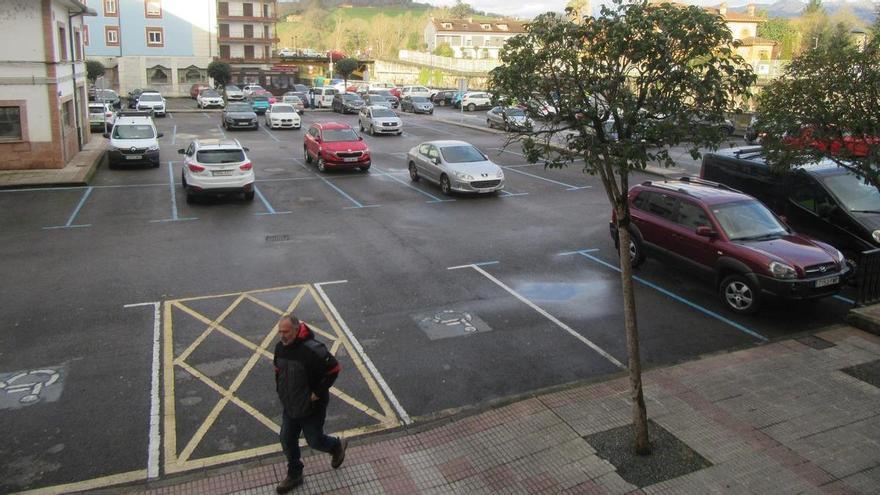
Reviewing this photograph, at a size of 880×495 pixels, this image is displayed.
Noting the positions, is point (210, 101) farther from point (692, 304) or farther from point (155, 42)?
point (692, 304)

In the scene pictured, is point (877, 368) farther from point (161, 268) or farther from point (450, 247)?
point (161, 268)

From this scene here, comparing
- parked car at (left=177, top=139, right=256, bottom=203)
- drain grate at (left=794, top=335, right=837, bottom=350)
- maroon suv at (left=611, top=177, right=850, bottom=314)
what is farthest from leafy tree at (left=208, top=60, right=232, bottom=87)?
drain grate at (left=794, top=335, right=837, bottom=350)

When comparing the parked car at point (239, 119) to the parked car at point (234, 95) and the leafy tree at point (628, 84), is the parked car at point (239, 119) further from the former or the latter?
the leafy tree at point (628, 84)

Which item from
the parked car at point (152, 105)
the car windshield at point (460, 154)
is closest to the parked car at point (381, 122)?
the car windshield at point (460, 154)

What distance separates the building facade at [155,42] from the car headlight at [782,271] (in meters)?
70.1

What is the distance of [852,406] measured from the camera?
768 centimetres

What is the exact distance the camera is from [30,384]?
8.02 meters

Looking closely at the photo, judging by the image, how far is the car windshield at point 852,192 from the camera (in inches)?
475

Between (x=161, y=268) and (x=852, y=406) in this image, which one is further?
(x=161, y=268)

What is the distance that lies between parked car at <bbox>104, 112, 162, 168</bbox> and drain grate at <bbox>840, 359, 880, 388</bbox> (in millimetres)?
22057

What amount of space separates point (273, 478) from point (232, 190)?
13.0 metres

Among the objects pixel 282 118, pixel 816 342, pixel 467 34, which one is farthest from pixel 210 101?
pixel 467 34

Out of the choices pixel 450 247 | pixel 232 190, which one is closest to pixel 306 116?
pixel 232 190

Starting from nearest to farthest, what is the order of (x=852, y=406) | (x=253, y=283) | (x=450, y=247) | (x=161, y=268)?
(x=852, y=406) → (x=253, y=283) → (x=161, y=268) → (x=450, y=247)
